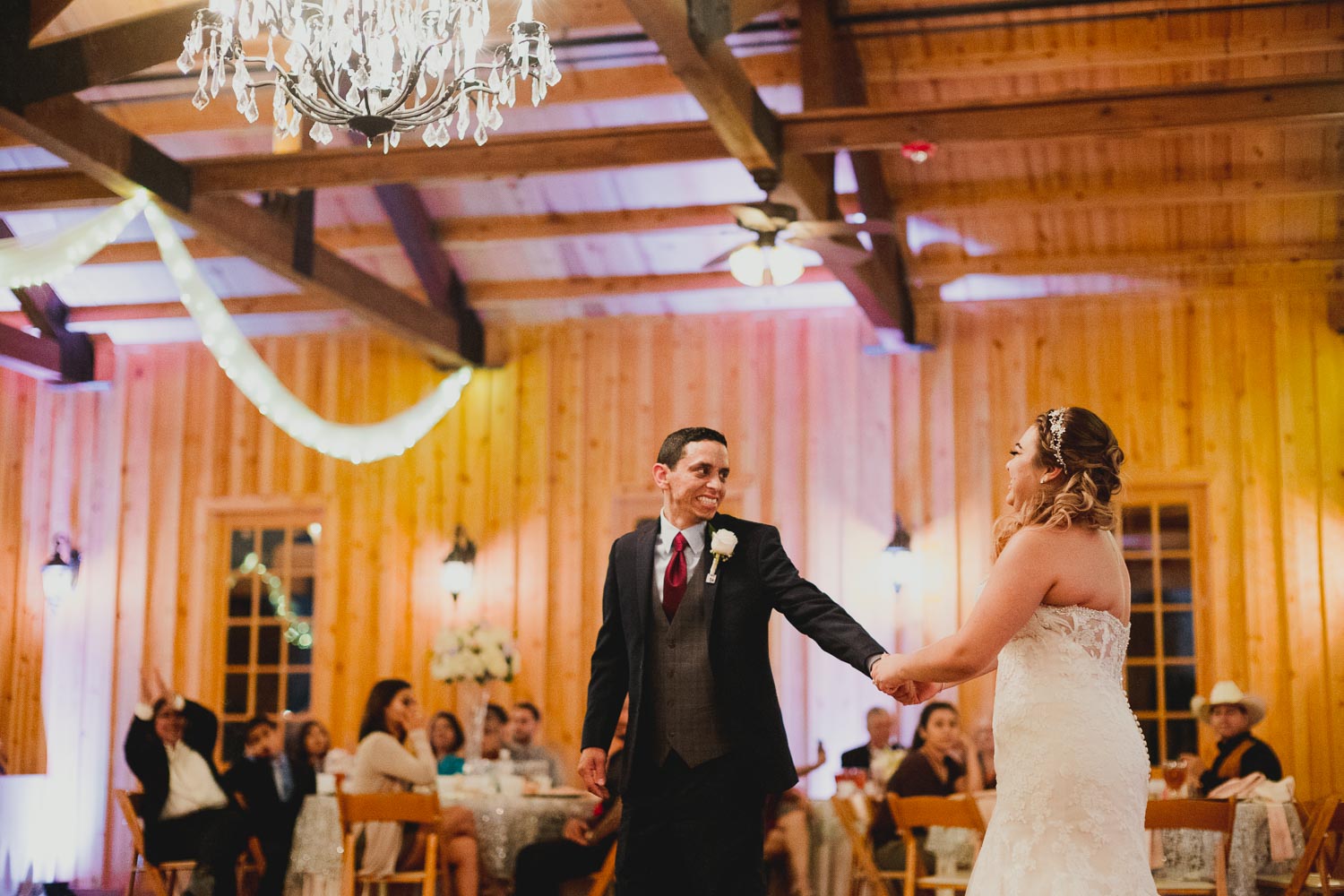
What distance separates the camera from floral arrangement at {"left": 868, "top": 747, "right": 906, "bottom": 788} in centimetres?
874

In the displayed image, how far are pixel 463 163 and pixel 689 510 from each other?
4.49 metres

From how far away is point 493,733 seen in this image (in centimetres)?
979

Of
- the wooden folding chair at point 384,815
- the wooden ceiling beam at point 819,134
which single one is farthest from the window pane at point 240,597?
the wooden folding chair at point 384,815

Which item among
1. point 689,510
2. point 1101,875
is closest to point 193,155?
point 689,510

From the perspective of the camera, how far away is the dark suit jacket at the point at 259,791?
7.88m

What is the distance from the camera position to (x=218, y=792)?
808cm

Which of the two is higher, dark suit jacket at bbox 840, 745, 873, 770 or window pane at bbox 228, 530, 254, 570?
window pane at bbox 228, 530, 254, 570

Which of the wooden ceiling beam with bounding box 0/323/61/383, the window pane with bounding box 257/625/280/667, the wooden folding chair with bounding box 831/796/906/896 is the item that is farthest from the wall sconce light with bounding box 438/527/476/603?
the wooden folding chair with bounding box 831/796/906/896

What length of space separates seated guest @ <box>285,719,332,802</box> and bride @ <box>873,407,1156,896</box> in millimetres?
4872

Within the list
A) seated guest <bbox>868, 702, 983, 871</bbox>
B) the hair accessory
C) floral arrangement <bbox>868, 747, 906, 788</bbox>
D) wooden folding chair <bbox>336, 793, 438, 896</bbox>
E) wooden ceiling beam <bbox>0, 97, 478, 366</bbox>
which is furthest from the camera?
floral arrangement <bbox>868, 747, 906, 788</bbox>

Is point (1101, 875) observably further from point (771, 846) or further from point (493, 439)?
point (493, 439)

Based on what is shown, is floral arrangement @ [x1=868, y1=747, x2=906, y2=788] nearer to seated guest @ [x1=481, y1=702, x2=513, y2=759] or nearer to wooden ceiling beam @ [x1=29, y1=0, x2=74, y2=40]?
seated guest @ [x1=481, y1=702, x2=513, y2=759]

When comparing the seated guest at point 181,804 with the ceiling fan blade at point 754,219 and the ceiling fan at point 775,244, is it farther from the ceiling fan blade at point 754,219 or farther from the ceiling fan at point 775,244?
the ceiling fan blade at point 754,219

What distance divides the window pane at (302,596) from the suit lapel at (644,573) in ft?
26.4
